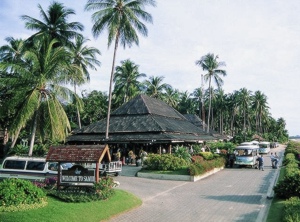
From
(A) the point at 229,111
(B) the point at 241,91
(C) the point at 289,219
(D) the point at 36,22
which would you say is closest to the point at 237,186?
(C) the point at 289,219

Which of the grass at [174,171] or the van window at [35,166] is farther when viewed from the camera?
the grass at [174,171]

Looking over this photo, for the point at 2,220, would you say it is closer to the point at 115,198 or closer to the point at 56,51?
the point at 115,198

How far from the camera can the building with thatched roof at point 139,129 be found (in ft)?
103

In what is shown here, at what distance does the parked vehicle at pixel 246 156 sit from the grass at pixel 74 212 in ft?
61.3

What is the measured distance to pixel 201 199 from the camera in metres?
15.1

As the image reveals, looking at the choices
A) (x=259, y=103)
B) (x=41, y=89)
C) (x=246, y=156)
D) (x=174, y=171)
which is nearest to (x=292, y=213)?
(x=174, y=171)

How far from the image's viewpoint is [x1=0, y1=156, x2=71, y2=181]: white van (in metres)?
16.5

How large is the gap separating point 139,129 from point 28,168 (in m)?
17.5

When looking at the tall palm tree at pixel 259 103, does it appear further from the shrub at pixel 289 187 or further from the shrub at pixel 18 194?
the shrub at pixel 18 194

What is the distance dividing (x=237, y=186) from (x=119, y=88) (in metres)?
34.7

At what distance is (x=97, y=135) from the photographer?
35.2m

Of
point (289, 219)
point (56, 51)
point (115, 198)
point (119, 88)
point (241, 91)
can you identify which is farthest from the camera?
point (241, 91)

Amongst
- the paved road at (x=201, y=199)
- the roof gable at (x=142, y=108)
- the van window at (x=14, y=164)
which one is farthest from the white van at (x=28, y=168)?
the roof gable at (x=142, y=108)

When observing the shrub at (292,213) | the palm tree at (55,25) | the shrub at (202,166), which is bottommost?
the shrub at (292,213)
